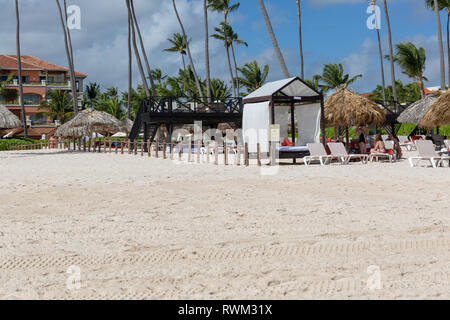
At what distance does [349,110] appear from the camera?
70.3 feet

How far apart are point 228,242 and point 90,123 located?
32.6 metres

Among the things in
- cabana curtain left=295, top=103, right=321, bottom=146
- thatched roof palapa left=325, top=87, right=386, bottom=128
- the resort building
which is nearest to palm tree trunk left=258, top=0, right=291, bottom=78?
thatched roof palapa left=325, top=87, right=386, bottom=128

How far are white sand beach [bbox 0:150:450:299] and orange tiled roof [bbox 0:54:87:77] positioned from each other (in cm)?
6039

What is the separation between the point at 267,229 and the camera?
676 centimetres

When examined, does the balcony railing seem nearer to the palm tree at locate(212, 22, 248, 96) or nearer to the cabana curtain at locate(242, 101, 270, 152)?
the palm tree at locate(212, 22, 248, 96)

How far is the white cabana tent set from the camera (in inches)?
767

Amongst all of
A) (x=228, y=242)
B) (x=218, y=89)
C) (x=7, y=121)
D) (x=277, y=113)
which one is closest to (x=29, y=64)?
(x=218, y=89)

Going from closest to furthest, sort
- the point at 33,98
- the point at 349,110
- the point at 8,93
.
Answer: the point at 349,110 → the point at 8,93 → the point at 33,98

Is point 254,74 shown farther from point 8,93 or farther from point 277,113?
point 277,113

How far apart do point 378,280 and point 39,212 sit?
563 cm

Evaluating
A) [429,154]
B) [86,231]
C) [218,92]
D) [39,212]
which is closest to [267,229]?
[86,231]

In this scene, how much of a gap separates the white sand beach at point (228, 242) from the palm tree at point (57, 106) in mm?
55422
